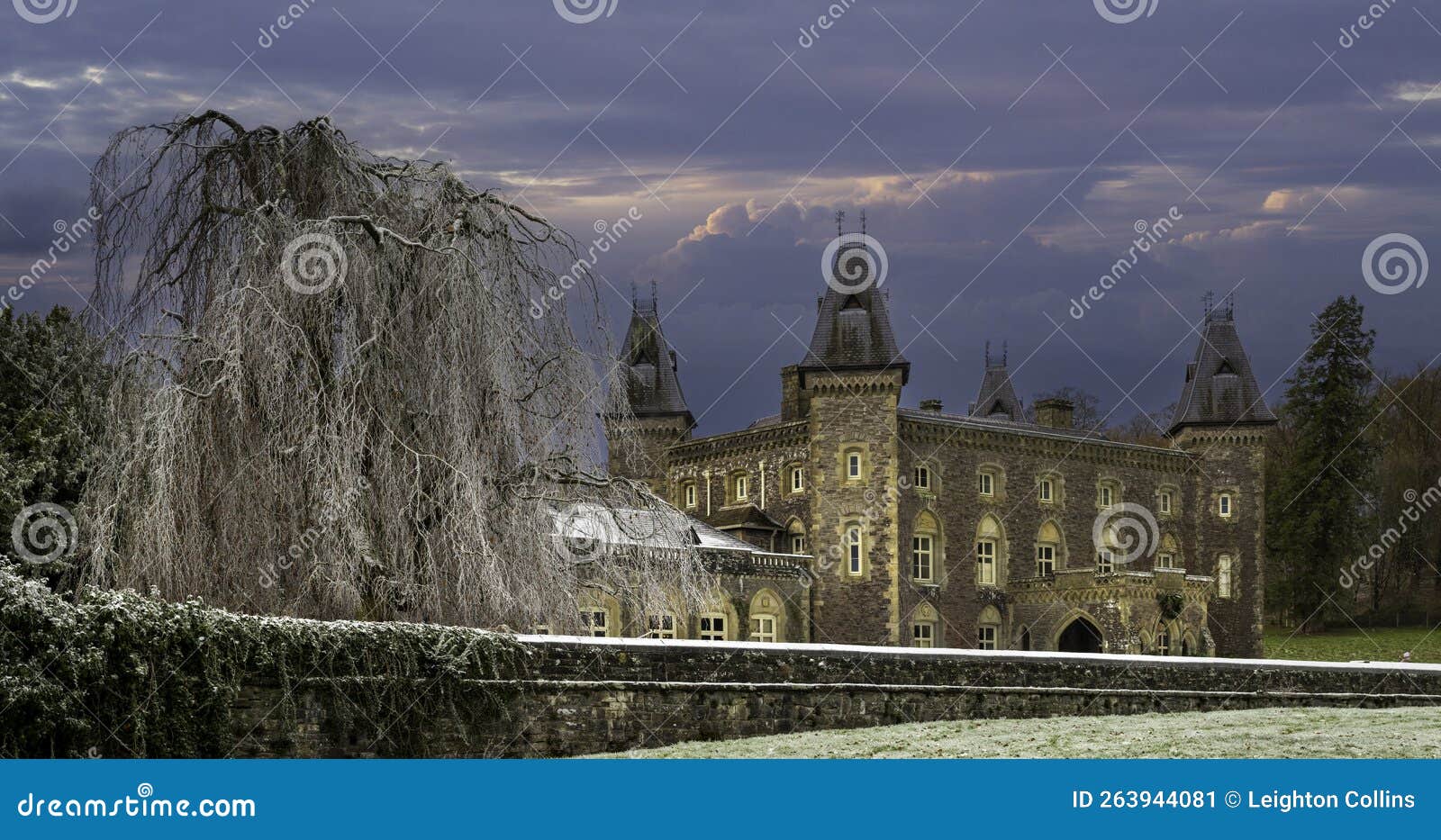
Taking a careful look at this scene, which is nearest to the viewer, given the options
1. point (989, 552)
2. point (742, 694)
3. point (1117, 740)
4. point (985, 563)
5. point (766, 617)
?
point (1117, 740)

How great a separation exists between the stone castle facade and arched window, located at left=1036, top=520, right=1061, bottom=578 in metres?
0.07

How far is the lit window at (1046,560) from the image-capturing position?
53125 mm

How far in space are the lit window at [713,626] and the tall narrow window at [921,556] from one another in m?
7.95

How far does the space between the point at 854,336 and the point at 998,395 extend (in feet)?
75.0

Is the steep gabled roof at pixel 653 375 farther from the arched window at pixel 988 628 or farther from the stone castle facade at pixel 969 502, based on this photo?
the arched window at pixel 988 628

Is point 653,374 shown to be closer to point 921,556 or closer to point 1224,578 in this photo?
point 921,556

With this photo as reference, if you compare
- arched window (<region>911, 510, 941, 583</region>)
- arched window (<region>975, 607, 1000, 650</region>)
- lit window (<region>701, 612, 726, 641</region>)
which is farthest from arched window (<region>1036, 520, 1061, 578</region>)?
lit window (<region>701, 612, 726, 641</region>)

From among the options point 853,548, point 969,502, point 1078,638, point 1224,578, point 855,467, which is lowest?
point 1078,638

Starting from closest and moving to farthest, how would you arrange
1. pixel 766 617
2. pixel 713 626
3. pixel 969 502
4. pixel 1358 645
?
1. pixel 713 626
2. pixel 766 617
3. pixel 969 502
4. pixel 1358 645

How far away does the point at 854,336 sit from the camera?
48.6 m

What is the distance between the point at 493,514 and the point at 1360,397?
5290cm

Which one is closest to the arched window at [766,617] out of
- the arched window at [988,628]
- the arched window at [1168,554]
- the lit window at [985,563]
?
the arched window at [988,628]

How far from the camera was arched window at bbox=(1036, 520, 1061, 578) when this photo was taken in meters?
53.3

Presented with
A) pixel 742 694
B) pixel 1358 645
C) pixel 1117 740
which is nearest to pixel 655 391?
pixel 1358 645
